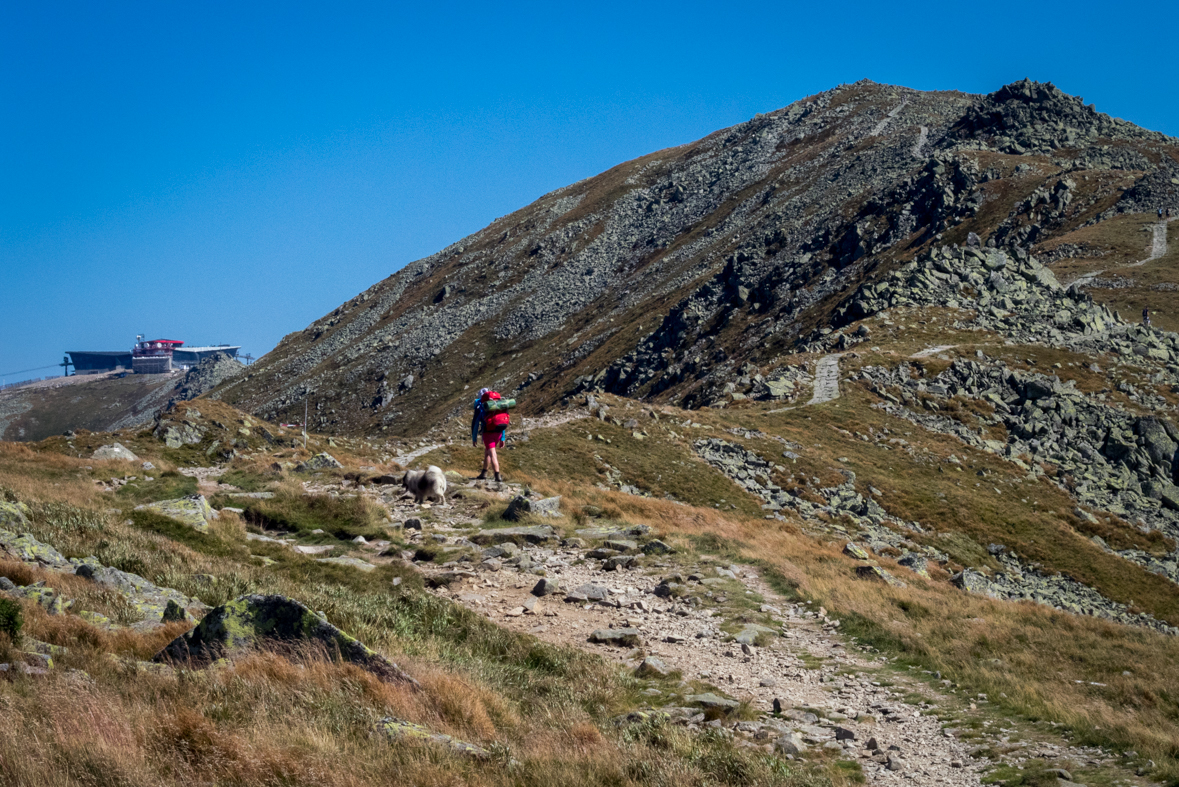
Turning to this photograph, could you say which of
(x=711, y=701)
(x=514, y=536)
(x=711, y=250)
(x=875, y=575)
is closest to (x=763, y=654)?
(x=711, y=701)

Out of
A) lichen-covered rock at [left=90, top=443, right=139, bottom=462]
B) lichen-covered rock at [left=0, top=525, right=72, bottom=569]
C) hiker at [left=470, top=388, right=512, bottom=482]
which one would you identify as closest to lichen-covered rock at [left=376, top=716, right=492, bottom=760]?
lichen-covered rock at [left=0, top=525, right=72, bottom=569]

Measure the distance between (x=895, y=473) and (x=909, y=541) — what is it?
8.28m

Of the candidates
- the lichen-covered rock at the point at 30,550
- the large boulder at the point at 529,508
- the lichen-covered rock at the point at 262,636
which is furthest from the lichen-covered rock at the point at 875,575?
the lichen-covered rock at the point at 30,550

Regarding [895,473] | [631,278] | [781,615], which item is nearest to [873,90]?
[631,278]

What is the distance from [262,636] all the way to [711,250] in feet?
396

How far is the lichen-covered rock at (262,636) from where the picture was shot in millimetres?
7336

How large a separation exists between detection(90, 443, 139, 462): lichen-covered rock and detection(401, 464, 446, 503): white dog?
12982mm

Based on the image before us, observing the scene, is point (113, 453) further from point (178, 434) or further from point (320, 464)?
point (320, 464)

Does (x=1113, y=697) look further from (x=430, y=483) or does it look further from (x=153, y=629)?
(x=430, y=483)

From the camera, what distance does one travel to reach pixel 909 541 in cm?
3453

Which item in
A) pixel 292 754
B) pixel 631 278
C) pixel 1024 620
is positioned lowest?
pixel 1024 620

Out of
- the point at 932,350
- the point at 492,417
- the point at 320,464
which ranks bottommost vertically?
the point at 932,350

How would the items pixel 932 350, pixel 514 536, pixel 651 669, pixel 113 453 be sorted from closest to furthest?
pixel 651 669
pixel 514 536
pixel 113 453
pixel 932 350

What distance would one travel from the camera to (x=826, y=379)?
54.7 metres
